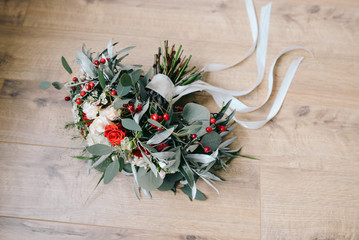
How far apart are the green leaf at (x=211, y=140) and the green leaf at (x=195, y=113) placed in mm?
48

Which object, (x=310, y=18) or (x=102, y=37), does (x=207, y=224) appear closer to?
(x=102, y=37)

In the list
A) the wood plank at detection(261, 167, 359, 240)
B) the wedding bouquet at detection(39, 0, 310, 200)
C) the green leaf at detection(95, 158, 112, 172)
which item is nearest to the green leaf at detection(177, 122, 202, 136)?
the wedding bouquet at detection(39, 0, 310, 200)

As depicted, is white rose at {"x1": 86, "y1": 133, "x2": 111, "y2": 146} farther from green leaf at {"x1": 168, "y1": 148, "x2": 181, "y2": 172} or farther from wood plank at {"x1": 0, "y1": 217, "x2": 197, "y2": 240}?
wood plank at {"x1": 0, "y1": 217, "x2": 197, "y2": 240}

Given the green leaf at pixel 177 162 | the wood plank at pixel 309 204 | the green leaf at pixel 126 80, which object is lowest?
the wood plank at pixel 309 204

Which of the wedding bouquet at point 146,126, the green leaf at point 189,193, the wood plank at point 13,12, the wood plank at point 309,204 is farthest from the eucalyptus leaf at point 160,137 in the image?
Result: the wood plank at point 13,12

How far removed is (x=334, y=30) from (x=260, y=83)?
14.7 inches

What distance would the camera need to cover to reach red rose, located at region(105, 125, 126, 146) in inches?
28.8

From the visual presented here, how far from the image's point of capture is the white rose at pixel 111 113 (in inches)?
30.0

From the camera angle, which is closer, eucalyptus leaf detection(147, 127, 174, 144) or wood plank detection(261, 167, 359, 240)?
eucalyptus leaf detection(147, 127, 174, 144)

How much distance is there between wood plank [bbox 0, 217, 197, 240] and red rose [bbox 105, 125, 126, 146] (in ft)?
1.10

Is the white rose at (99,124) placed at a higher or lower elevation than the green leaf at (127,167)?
higher

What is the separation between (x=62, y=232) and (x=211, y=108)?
62 cm

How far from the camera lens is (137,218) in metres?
0.92

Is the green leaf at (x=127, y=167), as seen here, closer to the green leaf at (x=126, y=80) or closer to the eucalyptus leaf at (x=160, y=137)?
the eucalyptus leaf at (x=160, y=137)
